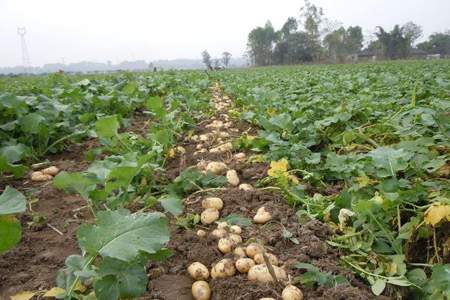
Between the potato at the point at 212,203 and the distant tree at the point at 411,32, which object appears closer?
the potato at the point at 212,203

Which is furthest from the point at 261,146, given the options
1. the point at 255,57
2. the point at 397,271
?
the point at 255,57

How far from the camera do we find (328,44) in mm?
49938

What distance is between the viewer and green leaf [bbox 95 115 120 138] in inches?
90.7

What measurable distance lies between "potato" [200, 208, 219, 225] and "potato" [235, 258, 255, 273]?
0.43 m

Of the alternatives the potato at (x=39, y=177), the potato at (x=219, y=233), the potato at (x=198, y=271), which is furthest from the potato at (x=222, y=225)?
the potato at (x=39, y=177)

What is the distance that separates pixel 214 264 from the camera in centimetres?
149

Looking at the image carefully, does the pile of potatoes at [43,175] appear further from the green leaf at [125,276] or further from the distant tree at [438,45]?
the distant tree at [438,45]

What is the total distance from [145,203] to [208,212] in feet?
1.10

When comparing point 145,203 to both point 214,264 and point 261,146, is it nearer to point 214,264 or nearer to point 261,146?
point 214,264

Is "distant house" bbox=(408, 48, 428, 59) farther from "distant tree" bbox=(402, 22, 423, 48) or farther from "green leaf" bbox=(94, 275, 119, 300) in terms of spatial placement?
"green leaf" bbox=(94, 275, 119, 300)

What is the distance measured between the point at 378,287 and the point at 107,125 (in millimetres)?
1742

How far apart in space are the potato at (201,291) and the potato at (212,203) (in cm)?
58

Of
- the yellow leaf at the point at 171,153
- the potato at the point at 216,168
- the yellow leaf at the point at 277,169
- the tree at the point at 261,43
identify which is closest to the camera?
the yellow leaf at the point at 277,169

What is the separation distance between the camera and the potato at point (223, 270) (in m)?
1.41
